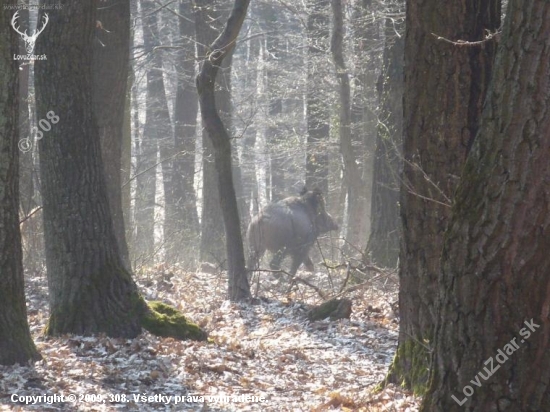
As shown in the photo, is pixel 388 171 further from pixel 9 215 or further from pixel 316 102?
pixel 316 102

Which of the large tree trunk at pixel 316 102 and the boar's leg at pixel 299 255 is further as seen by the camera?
the large tree trunk at pixel 316 102

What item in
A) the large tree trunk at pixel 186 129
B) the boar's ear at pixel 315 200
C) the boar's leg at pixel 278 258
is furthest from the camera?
the large tree trunk at pixel 186 129

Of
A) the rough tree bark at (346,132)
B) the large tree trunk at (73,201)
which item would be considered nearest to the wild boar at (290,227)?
the rough tree bark at (346,132)

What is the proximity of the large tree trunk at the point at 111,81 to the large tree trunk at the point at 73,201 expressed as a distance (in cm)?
334

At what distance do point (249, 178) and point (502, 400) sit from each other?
3869 cm

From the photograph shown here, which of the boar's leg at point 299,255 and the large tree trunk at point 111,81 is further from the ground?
the large tree trunk at point 111,81

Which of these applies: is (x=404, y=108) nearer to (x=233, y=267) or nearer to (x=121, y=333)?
(x=121, y=333)

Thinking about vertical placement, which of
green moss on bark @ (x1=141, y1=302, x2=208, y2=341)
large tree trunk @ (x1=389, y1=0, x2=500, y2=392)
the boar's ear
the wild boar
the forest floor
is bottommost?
the forest floor

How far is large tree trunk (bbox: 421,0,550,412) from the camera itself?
4.43 metres

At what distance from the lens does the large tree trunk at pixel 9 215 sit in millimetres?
7473


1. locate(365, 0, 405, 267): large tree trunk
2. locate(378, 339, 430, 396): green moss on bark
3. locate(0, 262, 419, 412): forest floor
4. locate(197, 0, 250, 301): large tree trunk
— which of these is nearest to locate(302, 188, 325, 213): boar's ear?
locate(365, 0, 405, 267): large tree trunk

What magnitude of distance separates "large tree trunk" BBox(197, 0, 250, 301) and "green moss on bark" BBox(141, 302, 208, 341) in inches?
137

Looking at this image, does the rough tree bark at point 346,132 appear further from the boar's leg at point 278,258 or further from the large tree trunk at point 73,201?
the large tree trunk at point 73,201

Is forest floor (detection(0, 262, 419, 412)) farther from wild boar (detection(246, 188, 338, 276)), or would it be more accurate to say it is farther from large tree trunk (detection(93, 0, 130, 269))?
wild boar (detection(246, 188, 338, 276))
